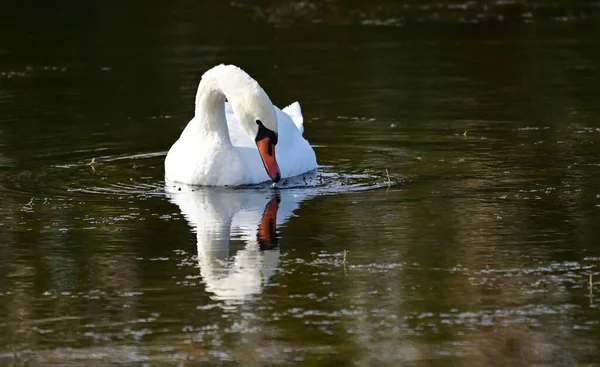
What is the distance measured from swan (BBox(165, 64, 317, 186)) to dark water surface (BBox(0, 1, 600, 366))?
0.23 meters

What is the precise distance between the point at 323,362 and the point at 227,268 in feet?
6.82

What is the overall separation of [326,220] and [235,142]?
244cm

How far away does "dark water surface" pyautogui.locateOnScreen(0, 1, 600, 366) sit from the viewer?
715 centimetres

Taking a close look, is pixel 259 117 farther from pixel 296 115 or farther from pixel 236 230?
pixel 296 115

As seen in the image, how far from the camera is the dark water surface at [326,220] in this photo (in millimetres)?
7148

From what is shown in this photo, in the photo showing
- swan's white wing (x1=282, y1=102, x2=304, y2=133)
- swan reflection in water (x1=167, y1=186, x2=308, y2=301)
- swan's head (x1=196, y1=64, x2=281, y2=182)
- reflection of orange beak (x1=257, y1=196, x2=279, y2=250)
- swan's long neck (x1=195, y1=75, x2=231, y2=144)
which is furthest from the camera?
swan's white wing (x1=282, y1=102, x2=304, y2=133)

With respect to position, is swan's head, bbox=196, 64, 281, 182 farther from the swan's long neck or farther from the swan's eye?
the swan's long neck

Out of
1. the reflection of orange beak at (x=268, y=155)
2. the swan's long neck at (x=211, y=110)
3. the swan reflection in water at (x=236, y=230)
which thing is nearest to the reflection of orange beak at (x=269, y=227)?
the swan reflection in water at (x=236, y=230)

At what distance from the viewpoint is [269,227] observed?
9.92 metres

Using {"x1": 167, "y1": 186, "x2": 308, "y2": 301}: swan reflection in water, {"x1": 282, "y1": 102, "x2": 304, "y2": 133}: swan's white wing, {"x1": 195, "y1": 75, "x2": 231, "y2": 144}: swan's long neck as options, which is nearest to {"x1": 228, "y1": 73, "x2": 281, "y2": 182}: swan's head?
{"x1": 167, "y1": 186, "x2": 308, "y2": 301}: swan reflection in water

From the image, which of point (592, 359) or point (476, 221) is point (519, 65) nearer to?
point (476, 221)

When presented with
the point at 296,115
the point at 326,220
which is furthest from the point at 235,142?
the point at 326,220

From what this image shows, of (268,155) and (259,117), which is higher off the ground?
(259,117)

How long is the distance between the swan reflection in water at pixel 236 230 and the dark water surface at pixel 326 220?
0.08 ft
